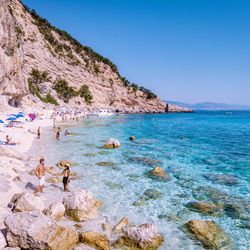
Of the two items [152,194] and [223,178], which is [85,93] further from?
[152,194]

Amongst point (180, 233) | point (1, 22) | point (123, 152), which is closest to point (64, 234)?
point (180, 233)

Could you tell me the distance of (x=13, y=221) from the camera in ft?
32.4

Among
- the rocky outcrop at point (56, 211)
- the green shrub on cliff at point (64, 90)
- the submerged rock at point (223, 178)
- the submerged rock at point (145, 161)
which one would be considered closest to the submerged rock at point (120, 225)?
the rocky outcrop at point (56, 211)

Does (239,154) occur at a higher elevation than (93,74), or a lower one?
lower

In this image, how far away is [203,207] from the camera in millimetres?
15367

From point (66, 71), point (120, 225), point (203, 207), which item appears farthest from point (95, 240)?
point (66, 71)

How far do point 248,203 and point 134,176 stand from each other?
313 inches

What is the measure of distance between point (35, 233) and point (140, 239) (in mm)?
3999

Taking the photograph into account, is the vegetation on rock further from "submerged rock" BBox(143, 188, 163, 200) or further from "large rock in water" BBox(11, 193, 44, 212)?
"large rock in water" BBox(11, 193, 44, 212)

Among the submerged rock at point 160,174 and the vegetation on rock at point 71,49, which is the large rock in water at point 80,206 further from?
the vegetation on rock at point 71,49

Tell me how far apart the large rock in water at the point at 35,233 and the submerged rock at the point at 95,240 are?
0.71 meters

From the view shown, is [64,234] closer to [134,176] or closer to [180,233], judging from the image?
[180,233]

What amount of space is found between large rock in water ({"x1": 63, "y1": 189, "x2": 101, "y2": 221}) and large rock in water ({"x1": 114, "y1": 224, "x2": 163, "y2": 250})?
267cm

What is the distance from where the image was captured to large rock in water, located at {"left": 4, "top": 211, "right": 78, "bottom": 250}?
31.2 ft
